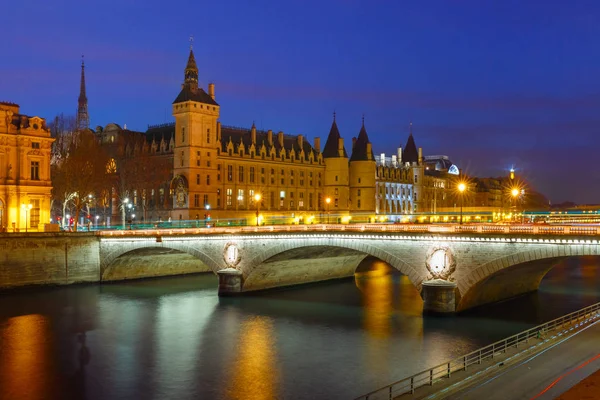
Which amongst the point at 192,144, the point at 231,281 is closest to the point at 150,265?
the point at 231,281

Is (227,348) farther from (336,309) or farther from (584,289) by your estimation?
(584,289)

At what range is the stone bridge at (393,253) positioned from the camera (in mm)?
40406

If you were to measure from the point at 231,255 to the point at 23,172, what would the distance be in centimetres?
2993

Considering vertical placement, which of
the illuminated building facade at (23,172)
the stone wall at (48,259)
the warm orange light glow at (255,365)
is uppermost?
the illuminated building facade at (23,172)

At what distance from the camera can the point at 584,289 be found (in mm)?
→ 62344

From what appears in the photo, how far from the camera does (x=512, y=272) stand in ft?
152

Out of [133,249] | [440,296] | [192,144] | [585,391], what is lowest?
[585,391]

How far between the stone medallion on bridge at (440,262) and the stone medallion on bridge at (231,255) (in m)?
19.6

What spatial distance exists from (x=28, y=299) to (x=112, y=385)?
29.4 metres

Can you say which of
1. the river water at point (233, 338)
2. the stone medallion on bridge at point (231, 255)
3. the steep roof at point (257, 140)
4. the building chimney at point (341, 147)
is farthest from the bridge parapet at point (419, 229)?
the building chimney at point (341, 147)

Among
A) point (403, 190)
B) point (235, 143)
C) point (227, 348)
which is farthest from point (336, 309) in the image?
point (403, 190)

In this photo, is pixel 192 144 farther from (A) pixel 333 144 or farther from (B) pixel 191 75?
(A) pixel 333 144

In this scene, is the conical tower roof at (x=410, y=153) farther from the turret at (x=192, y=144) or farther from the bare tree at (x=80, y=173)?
the bare tree at (x=80, y=173)

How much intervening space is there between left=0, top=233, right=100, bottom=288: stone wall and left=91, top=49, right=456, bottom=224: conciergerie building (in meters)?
21.2
